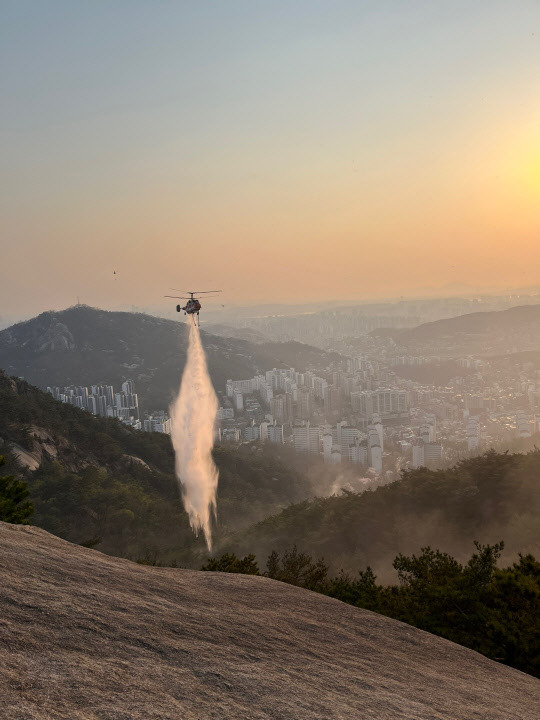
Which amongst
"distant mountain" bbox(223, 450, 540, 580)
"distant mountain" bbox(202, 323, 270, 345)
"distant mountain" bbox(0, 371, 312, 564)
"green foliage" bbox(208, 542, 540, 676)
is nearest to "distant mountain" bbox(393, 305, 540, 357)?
"distant mountain" bbox(202, 323, 270, 345)

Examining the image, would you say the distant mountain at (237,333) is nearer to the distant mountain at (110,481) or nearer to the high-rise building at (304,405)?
the high-rise building at (304,405)

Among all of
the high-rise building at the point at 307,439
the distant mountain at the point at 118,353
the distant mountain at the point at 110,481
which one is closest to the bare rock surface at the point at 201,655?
the distant mountain at the point at 110,481

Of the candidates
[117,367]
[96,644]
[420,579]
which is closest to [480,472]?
[420,579]

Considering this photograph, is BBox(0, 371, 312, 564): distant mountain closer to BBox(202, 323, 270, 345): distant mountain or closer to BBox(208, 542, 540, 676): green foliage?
BBox(208, 542, 540, 676): green foliage

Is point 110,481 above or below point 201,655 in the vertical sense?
below

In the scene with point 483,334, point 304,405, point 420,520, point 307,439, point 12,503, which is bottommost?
point 307,439

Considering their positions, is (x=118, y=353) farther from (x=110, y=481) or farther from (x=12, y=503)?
(x=12, y=503)

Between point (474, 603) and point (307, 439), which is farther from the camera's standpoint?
point (307, 439)

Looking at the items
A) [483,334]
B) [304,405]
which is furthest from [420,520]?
[483,334]
